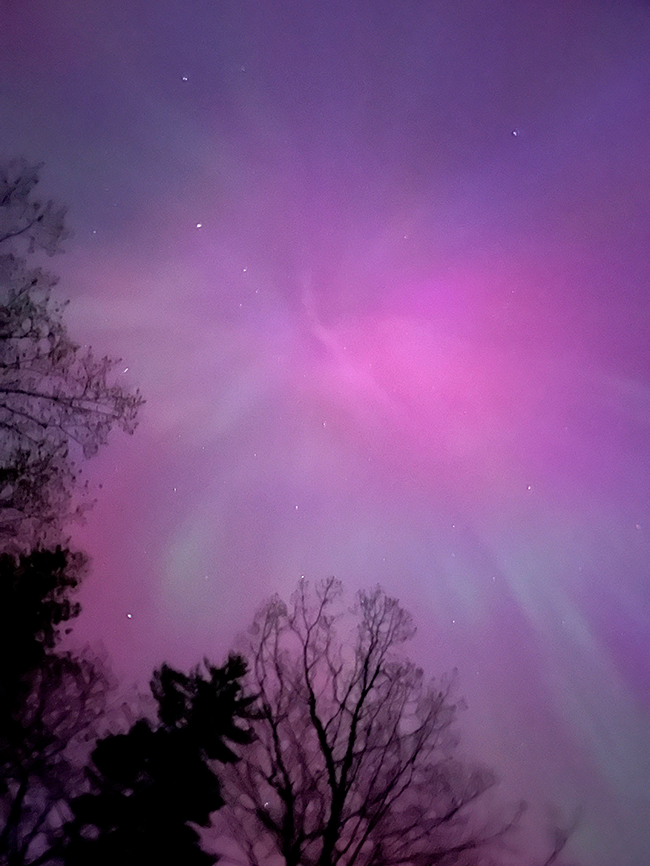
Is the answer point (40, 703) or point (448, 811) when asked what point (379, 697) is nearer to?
point (448, 811)

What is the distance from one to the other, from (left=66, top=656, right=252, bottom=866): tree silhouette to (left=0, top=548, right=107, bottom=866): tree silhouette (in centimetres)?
14

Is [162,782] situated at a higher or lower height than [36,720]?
lower

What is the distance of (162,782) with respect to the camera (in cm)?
415

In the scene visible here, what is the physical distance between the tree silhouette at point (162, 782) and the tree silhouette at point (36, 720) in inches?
5.4

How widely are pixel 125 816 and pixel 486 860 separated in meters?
2.51

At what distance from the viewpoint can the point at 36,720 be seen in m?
4.22

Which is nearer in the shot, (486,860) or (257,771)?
(257,771)

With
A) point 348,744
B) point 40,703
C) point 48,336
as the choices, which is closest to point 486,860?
point 348,744

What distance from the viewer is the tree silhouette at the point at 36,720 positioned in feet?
13.4

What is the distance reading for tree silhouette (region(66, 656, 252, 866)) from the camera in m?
4.07

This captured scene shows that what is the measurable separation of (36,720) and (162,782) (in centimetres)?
83

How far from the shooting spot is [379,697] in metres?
5.04

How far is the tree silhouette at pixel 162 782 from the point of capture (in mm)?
4066

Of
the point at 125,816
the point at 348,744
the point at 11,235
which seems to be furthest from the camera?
the point at 348,744
